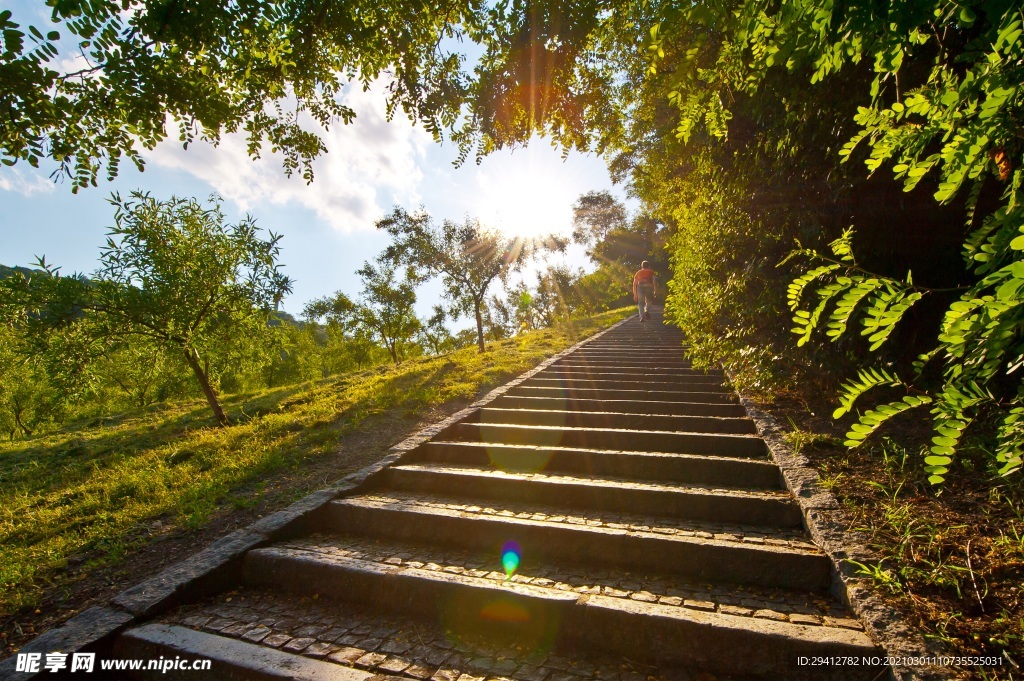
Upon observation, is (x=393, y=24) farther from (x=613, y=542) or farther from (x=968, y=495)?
(x=968, y=495)

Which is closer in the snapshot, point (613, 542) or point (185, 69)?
point (613, 542)

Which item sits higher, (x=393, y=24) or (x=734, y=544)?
(x=393, y=24)

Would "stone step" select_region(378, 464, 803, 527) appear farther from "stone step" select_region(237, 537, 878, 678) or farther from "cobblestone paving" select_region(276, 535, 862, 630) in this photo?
"stone step" select_region(237, 537, 878, 678)

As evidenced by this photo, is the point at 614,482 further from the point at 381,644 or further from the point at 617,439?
the point at 381,644

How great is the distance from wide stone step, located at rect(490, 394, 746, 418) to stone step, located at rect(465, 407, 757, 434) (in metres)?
0.28

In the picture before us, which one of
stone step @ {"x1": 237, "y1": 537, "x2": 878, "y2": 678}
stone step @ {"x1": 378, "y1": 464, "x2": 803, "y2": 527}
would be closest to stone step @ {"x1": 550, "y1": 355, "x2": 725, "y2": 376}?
stone step @ {"x1": 378, "y1": 464, "x2": 803, "y2": 527}

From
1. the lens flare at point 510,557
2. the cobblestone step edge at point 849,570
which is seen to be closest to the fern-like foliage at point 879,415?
the cobblestone step edge at point 849,570

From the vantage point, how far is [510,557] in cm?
359

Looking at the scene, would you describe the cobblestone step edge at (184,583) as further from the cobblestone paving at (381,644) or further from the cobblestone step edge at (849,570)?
the cobblestone step edge at (849,570)

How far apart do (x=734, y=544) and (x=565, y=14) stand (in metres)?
4.65

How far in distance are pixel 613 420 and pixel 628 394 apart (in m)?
1.42

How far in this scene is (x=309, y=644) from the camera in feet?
9.25

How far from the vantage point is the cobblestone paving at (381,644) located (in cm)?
256

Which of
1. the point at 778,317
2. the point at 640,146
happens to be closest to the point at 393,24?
the point at 778,317
